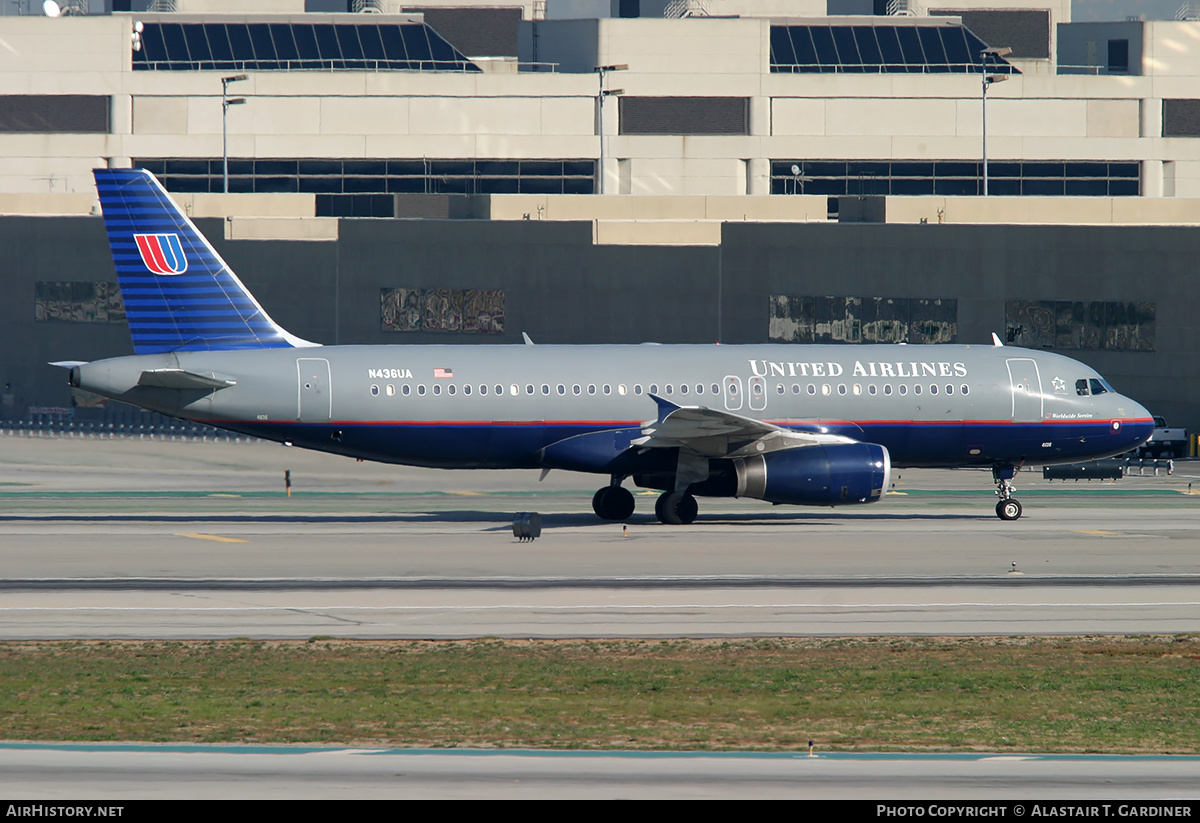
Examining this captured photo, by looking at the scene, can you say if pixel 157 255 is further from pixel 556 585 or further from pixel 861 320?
pixel 861 320

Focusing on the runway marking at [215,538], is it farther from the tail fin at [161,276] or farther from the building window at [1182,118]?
the building window at [1182,118]

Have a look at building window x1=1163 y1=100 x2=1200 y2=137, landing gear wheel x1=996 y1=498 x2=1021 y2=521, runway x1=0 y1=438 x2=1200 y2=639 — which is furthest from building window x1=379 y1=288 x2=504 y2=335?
building window x1=1163 y1=100 x2=1200 y2=137

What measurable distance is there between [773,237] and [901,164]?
4026 cm

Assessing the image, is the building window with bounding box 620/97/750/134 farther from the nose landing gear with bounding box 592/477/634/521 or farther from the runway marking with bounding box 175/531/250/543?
the runway marking with bounding box 175/531/250/543

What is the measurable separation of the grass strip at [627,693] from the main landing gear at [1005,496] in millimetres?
17097

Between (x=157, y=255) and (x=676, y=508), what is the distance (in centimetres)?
1539

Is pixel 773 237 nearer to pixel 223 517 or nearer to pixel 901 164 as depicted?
pixel 223 517

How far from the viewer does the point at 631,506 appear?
42.1m

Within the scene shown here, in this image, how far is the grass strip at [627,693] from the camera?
1809 centimetres

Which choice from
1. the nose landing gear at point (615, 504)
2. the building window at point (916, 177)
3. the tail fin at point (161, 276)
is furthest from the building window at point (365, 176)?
the nose landing gear at point (615, 504)

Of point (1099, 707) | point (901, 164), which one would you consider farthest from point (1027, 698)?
point (901, 164)

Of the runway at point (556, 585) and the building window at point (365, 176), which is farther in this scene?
the building window at point (365, 176)

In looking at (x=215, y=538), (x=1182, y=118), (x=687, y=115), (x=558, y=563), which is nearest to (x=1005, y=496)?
(x=558, y=563)

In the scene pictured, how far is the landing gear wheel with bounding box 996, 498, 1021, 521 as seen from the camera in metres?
42.1
